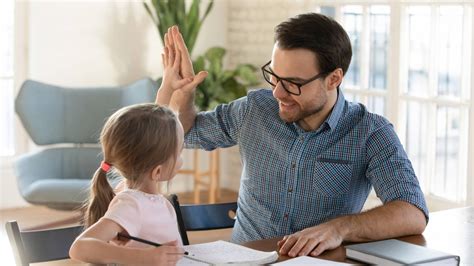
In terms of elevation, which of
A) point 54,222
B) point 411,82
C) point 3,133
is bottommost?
point 54,222

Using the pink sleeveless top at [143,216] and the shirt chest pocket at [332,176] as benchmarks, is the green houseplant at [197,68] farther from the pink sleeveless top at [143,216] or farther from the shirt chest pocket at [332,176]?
the pink sleeveless top at [143,216]

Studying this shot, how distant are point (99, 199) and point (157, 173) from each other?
169 mm

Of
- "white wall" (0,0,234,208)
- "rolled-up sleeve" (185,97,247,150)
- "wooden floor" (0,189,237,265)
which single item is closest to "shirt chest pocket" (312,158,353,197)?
"rolled-up sleeve" (185,97,247,150)

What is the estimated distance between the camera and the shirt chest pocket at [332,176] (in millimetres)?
2938

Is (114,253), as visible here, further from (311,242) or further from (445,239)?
(445,239)

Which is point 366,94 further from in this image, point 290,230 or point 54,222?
point 290,230

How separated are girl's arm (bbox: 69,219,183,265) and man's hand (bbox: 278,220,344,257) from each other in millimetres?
472

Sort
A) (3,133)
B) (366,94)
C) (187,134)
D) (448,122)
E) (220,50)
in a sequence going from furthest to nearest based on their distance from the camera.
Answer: (220,50)
(3,133)
(366,94)
(448,122)
(187,134)

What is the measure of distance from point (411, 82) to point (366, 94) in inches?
16.9

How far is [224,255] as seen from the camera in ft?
7.66

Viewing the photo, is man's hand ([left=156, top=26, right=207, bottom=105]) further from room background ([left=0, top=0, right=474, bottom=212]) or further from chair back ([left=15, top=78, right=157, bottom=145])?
chair back ([left=15, top=78, right=157, bottom=145])

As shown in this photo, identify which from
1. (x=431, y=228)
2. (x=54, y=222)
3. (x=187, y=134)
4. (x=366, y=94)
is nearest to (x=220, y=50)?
(x=366, y=94)

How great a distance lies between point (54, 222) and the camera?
20.0ft

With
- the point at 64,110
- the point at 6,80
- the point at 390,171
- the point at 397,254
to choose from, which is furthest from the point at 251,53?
the point at 397,254
